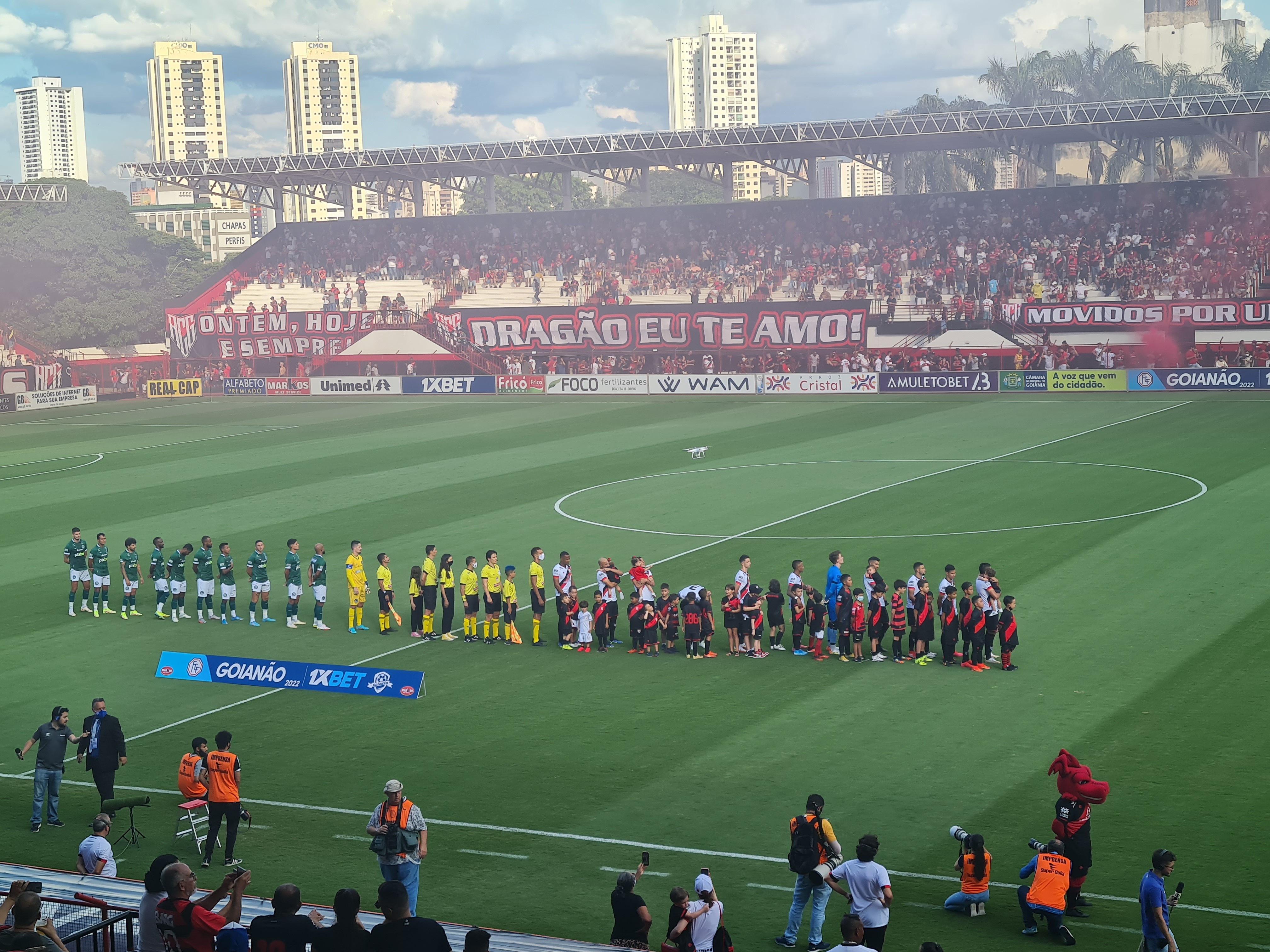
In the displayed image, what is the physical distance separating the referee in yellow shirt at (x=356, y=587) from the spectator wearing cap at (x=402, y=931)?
1633 centimetres

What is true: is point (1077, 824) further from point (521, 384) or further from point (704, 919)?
point (521, 384)

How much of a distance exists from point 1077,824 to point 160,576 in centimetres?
1915

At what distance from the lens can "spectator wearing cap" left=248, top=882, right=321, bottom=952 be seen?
9.70 meters

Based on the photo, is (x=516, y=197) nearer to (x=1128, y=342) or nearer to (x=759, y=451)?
(x=1128, y=342)

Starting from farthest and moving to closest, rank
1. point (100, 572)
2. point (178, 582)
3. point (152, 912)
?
1. point (100, 572)
2. point (178, 582)
3. point (152, 912)

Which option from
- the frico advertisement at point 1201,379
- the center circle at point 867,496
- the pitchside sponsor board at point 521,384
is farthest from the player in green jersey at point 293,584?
the pitchside sponsor board at point 521,384

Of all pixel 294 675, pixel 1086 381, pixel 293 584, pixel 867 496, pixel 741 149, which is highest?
pixel 741 149

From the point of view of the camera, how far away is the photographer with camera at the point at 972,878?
13.2m

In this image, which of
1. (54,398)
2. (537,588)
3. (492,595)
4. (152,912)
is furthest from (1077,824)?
(54,398)

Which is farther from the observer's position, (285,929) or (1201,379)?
(1201,379)

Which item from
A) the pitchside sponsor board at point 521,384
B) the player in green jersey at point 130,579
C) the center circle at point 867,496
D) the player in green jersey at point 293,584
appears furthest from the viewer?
the pitchside sponsor board at point 521,384

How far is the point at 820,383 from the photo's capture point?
66.1m

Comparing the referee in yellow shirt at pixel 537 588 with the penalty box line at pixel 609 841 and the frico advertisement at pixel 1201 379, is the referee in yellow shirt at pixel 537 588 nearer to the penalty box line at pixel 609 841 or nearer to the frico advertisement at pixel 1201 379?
the penalty box line at pixel 609 841

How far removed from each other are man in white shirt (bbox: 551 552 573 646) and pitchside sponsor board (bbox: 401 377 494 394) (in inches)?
1901
